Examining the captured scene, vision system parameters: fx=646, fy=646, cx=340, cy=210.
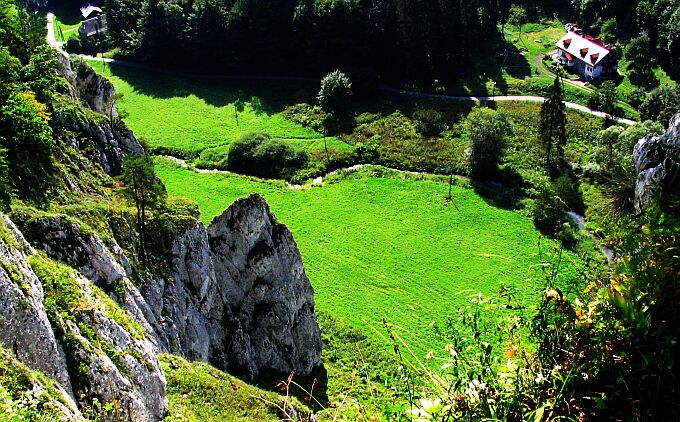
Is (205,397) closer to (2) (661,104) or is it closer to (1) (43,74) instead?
(1) (43,74)

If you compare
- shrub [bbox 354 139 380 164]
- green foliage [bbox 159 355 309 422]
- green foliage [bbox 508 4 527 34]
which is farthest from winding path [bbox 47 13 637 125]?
green foliage [bbox 159 355 309 422]

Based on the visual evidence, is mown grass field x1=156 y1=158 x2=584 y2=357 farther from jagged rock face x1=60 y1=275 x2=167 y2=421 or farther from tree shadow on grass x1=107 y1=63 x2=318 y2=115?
jagged rock face x1=60 y1=275 x2=167 y2=421

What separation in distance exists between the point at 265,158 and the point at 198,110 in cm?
1826

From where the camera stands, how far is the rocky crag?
1898 cm

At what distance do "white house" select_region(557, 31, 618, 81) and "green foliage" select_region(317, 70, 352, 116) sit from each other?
31559 millimetres

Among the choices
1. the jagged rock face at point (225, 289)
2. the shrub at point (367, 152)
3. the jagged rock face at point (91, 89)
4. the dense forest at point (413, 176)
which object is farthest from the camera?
the shrub at point (367, 152)

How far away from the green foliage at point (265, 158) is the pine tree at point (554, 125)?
26.5 m

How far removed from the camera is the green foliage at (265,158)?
71562mm

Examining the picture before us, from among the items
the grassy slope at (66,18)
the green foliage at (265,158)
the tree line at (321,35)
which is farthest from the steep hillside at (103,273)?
the grassy slope at (66,18)

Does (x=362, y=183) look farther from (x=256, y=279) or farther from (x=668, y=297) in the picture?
(x=668, y=297)

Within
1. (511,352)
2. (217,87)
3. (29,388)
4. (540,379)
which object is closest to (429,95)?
(217,87)

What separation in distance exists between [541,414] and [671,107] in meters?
71.6

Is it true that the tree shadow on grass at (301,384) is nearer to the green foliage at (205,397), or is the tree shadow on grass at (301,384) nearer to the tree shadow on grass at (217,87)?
the green foliage at (205,397)

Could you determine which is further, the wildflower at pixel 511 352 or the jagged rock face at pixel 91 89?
the jagged rock face at pixel 91 89
